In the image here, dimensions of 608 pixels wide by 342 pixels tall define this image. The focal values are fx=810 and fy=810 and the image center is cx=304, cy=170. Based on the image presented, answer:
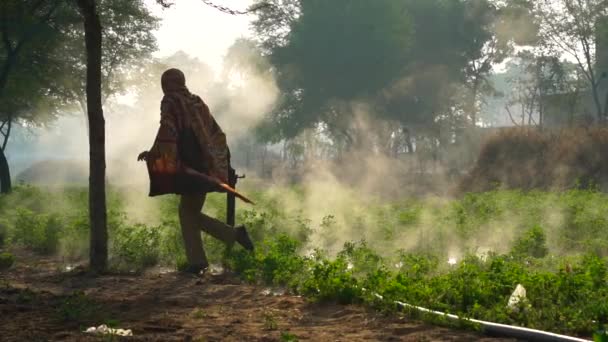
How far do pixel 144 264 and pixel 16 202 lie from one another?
1310 cm

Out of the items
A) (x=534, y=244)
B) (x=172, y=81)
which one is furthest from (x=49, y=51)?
(x=534, y=244)

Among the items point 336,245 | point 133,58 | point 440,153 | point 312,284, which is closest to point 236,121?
point 440,153

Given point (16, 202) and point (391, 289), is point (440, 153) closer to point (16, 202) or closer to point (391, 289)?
point (16, 202)

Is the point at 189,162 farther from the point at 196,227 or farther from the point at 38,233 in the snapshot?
the point at 38,233

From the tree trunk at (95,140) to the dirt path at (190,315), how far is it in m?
0.83

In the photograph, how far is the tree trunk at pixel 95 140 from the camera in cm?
980

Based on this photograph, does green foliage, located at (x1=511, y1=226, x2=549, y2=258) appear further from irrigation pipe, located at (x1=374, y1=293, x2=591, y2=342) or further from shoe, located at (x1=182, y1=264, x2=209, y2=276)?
irrigation pipe, located at (x1=374, y1=293, x2=591, y2=342)

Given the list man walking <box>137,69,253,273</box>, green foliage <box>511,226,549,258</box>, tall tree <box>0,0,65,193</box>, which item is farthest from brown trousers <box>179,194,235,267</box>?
tall tree <box>0,0,65,193</box>

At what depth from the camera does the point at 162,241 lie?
1134cm

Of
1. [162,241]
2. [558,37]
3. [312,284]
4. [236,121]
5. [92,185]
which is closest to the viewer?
[312,284]

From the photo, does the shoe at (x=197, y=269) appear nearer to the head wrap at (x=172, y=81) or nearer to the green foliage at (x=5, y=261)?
the head wrap at (x=172, y=81)

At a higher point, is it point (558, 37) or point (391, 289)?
point (558, 37)

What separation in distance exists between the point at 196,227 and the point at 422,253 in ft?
9.54

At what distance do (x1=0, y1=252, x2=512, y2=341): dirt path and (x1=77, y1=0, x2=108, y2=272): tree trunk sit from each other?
830 mm
